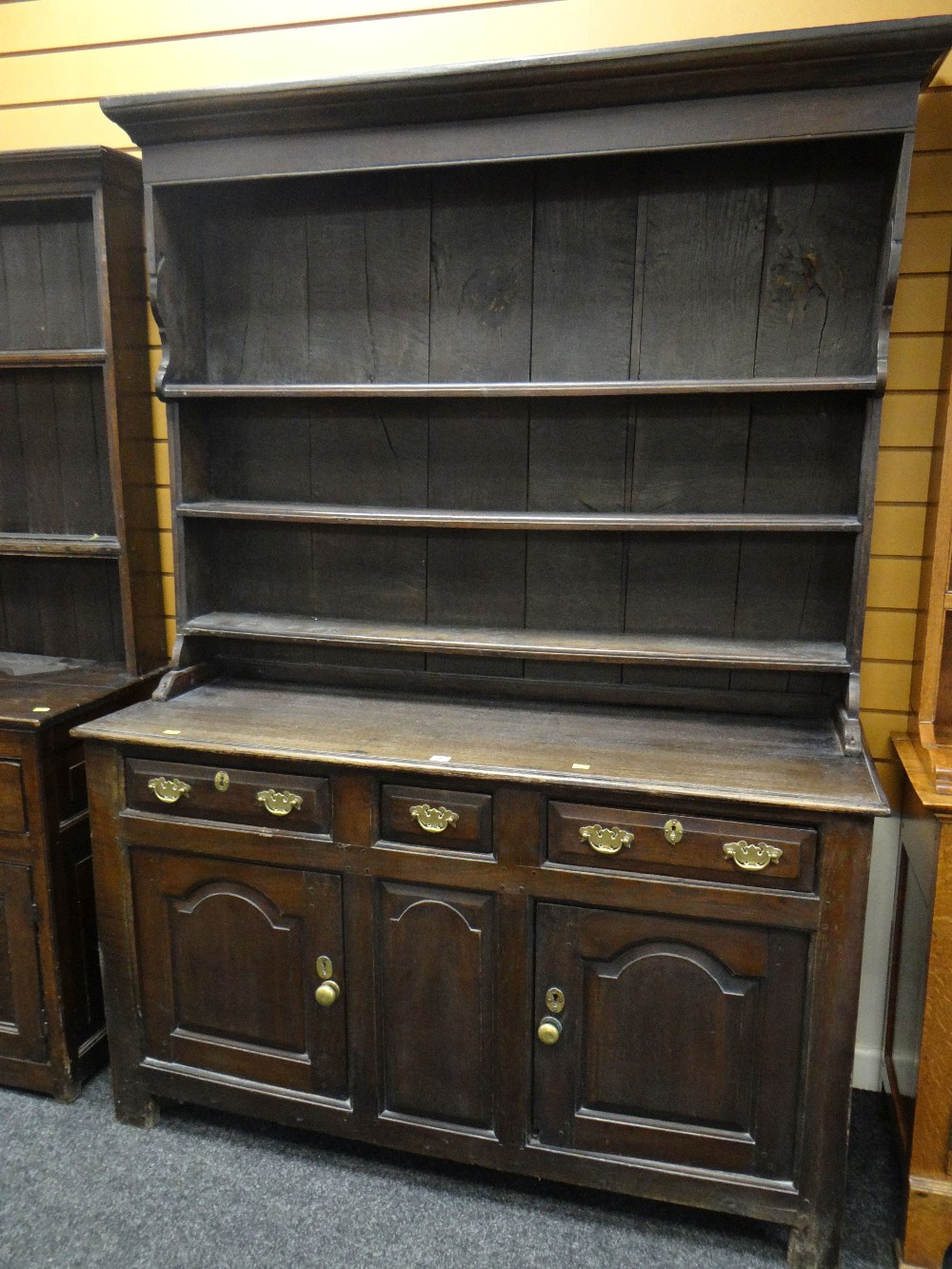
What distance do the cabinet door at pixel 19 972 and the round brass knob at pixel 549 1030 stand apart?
123 centimetres

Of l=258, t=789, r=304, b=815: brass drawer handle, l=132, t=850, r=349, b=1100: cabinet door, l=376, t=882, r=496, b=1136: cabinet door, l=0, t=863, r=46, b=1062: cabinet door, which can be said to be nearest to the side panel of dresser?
l=0, t=863, r=46, b=1062: cabinet door

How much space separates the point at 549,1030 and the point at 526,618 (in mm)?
935

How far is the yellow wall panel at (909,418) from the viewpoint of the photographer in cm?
200

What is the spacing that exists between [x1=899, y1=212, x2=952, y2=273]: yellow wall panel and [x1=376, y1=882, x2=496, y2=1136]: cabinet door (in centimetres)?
164

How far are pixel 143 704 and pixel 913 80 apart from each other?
2028 millimetres

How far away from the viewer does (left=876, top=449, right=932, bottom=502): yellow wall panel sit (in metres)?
2.02

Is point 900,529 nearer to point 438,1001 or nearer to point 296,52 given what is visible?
point 438,1001

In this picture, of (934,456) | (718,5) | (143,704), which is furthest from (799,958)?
(718,5)

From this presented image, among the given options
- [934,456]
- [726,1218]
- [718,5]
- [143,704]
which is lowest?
[726,1218]

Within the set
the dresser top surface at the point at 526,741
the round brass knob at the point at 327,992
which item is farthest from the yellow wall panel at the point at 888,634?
the round brass knob at the point at 327,992

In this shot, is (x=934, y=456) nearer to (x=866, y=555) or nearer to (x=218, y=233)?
(x=866, y=555)

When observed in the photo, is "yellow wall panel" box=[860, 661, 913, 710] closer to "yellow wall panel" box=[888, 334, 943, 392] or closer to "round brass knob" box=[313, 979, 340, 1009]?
"yellow wall panel" box=[888, 334, 943, 392]

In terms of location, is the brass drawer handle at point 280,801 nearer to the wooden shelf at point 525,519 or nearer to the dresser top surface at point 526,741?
the dresser top surface at point 526,741

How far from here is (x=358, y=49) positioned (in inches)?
85.7
